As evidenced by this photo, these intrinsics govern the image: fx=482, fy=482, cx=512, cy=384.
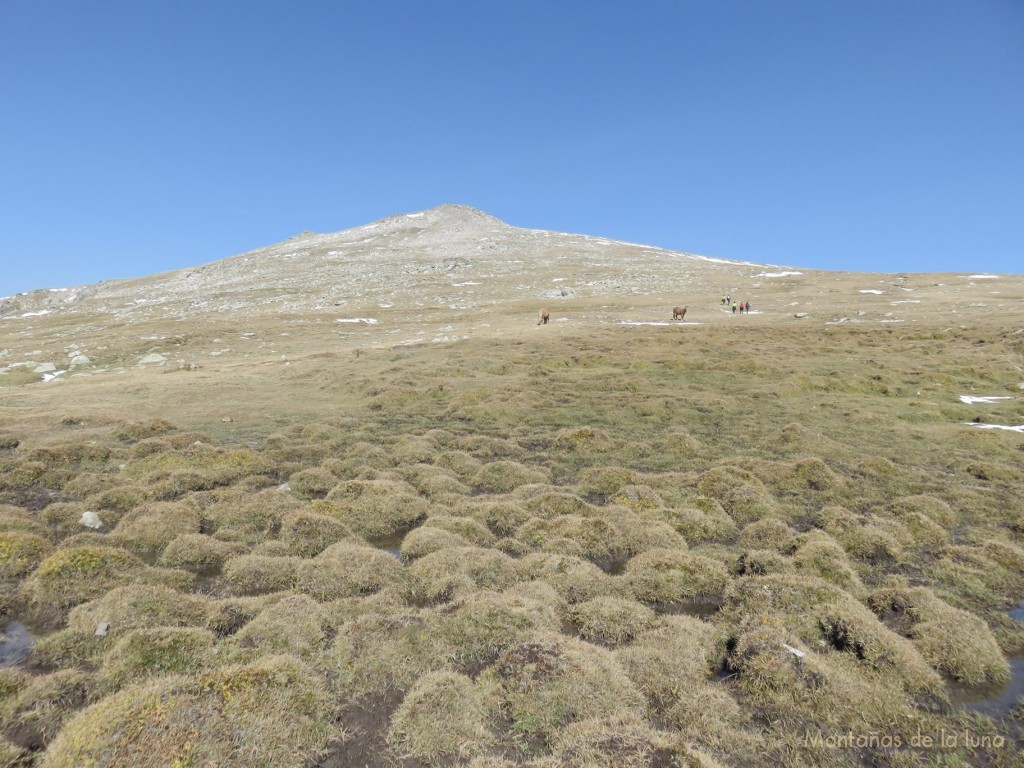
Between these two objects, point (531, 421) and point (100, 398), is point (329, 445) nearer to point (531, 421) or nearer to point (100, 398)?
point (531, 421)

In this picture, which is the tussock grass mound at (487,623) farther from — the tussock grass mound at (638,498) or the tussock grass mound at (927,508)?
the tussock grass mound at (927,508)

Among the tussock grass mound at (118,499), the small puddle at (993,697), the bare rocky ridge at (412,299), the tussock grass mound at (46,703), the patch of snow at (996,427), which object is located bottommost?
the small puddle at (993,697)

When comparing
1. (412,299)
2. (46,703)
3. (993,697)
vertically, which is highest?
(412,299)

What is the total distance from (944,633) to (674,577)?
463cm

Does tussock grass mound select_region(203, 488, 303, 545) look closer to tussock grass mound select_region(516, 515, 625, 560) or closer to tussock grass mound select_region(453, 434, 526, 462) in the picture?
tussock grass mound select_region(516, 515, 625, 560)

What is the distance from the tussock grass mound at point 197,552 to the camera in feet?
37.6

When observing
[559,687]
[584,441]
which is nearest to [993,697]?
[559,687]

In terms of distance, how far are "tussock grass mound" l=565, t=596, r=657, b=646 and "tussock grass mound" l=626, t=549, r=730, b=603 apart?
70 centimetres

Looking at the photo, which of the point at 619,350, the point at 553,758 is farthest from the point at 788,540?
the point at 619,350

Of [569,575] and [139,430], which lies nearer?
[569,575]

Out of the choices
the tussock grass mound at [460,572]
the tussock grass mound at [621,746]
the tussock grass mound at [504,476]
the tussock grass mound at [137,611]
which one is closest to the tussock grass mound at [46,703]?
the tussock grass mound at [137,611]

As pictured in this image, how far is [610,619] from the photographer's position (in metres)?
9.35

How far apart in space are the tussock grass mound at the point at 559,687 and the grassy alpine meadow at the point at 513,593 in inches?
1.5

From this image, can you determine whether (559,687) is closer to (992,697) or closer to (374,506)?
(992,697)
